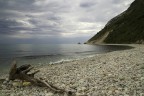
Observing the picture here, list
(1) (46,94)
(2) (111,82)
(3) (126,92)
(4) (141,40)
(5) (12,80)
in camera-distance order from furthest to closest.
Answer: (4) (141,40), (5) (12,80), (2) (111,82), (1) (46,94), (3) (126,92)

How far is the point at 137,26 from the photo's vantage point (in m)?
126

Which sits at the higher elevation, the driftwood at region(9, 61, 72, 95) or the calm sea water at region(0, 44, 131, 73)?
the driftwood at region(9, 61, 72, 95)

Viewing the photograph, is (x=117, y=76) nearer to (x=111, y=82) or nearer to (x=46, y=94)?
(x=111, y=82)

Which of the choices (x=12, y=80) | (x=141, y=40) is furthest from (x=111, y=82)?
(x=141, y=40)

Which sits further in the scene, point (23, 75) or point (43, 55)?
point (43, 55)

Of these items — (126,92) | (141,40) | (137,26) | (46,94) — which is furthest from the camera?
(137,26)

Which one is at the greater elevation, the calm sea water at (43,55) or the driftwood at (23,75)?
the driftwood at (23,75)

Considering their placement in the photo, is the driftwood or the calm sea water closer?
the driftwood

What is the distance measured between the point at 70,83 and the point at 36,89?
6.81 feet

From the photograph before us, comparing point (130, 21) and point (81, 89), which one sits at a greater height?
point (130, 21)

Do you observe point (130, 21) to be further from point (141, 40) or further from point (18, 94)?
point (18, 94)

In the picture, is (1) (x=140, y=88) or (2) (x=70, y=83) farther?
(2) (x=70, y=83)

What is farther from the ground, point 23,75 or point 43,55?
point 23,75

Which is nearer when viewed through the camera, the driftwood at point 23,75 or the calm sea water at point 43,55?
the driftwood at point 23,75
